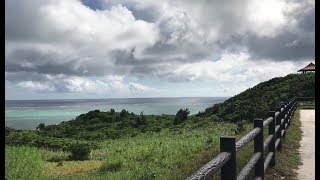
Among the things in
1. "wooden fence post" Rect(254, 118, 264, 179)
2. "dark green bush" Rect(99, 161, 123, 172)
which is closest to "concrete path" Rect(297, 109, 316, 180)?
"wooden fence post" Rect(254, 118, 264, 179)

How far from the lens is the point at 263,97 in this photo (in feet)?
213

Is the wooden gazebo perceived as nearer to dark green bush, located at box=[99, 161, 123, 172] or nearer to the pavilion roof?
the pavilion roof

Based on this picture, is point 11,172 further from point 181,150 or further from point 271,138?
point 181,150

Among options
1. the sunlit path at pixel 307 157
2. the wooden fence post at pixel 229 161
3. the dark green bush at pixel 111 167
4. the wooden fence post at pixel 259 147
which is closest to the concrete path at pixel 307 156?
the sunlit path at pixel 307 157

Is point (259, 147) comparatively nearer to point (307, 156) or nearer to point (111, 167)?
point (307, 156)

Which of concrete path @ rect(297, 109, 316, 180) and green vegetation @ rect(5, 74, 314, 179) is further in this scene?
green vegetation @ rect(5, 74, 314, 179)

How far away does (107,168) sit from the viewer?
16.0 m

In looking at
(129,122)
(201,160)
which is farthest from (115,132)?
(201,160)

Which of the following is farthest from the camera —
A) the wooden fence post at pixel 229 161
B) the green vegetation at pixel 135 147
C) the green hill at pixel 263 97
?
the green hill at pixel 263 97

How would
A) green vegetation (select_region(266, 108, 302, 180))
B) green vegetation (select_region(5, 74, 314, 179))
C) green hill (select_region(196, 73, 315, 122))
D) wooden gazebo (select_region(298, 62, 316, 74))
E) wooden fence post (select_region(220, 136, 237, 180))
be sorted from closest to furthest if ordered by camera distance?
wooden fence post (select_region(220, 136, 237, 180))
green vegetation (select_region(266, 108, 302, 180))
green vegetation (select_region(5, 74, 314, 179))
green hill (select_region(196, 73, 315, 122))
wooden gazebo (select_region(298, 62, 316, 74))

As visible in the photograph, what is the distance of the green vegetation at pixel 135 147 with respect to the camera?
13038 millimetres

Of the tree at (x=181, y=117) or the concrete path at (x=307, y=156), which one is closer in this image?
the concrete path at (x=307, y=156)

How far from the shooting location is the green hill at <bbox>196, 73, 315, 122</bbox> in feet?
177

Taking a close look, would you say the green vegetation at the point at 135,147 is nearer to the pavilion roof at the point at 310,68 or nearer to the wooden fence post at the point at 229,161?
the pavilion roof at the point at 310,68
